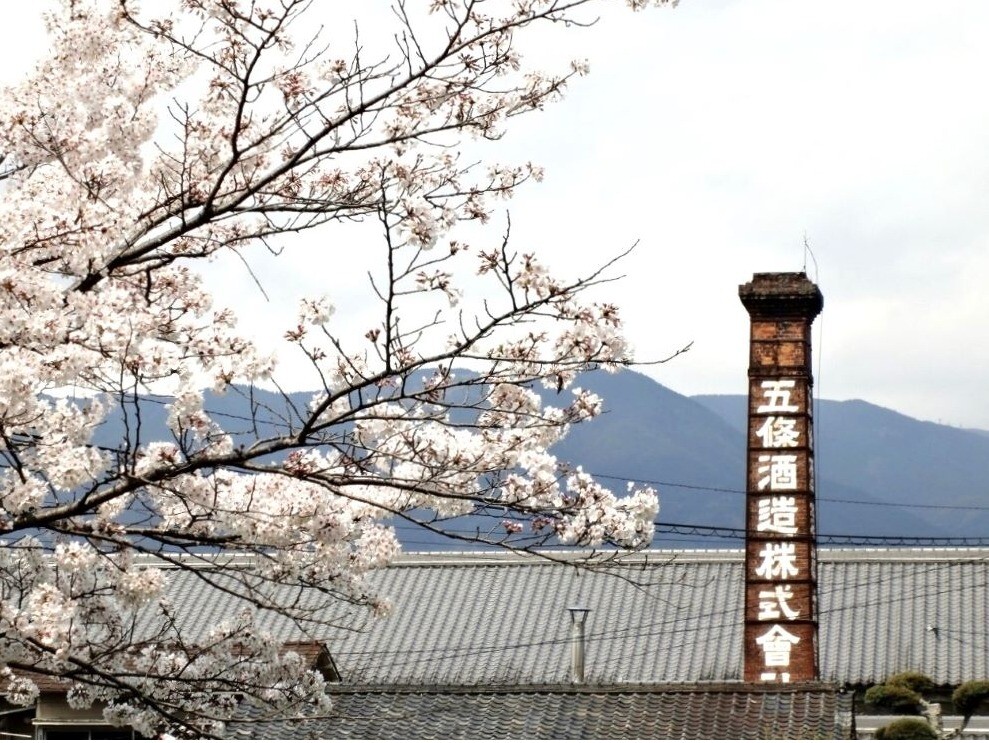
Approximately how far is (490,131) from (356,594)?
94.7 inches

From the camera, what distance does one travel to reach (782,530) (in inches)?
940

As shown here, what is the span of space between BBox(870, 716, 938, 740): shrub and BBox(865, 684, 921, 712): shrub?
3.41m

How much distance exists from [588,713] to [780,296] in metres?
11.7

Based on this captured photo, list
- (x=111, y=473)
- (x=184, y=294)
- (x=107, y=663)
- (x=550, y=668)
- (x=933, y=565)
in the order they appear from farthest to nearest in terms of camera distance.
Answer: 1. (x=933, y=565)
2. (x=550, y=668)
3. (x=184, y=294)
4. (x=107, y=663)
5. (x=111, y=473)

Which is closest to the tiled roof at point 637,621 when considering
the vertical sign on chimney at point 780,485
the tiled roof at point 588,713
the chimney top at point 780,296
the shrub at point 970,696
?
the shrub at point 970,696

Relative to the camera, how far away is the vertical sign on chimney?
77.4 feet

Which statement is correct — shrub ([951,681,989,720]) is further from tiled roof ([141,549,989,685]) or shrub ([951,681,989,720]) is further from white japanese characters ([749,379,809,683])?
white japanese characters ([749,379,809,683])

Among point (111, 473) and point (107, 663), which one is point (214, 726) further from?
point (111, 473)

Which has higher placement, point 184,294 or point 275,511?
point 184,294

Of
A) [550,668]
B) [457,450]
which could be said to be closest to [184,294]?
[457,450]

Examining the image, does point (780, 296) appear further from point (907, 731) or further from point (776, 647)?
point (907, 731)

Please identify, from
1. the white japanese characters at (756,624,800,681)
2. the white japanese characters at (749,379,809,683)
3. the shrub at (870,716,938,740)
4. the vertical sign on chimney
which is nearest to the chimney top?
the vertical sign on chimney

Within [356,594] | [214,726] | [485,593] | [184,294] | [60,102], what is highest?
[485,593]

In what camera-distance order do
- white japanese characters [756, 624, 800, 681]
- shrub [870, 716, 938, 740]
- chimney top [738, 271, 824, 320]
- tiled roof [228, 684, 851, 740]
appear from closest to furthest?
tiled roof [228, 684, 851, 740] < shrub [870, 716, 938, 740] < white japanese characters [756, 624, 800, 681] < chimney top [738, 271, 824, 320]
